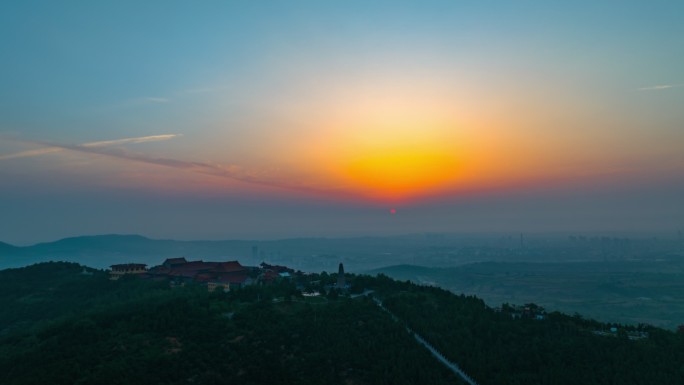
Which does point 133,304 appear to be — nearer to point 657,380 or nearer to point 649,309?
point 657,380

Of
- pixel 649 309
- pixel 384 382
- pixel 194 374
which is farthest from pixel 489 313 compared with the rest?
pixel 649 309

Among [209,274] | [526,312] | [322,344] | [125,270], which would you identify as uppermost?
[125,270]

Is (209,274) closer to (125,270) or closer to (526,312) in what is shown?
(125,270)

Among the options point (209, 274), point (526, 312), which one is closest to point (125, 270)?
point (209, 274)

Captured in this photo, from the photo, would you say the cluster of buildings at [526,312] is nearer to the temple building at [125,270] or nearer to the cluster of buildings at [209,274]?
the cluster of buildings at [209,274]

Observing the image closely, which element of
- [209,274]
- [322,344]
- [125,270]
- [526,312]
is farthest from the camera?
[125,270]

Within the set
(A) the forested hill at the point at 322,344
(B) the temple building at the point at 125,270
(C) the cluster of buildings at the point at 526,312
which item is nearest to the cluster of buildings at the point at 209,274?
(B) the temple building at the point at 125,270
